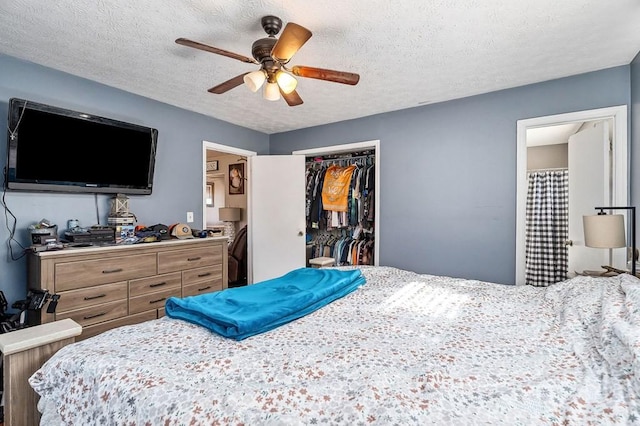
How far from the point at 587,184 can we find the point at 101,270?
4.18 metres

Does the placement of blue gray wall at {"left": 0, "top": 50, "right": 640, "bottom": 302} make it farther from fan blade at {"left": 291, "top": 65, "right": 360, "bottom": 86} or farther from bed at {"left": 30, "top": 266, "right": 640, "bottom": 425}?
fan blade at {"left": 291, "top": 65, "right": 360, "bottom": 86}

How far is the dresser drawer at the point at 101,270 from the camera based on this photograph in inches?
85.3

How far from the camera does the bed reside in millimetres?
772

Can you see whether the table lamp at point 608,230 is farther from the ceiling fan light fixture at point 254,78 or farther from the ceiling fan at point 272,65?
the ceiling fan light fixture at point 254,78

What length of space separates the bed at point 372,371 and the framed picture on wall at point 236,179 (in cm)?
434

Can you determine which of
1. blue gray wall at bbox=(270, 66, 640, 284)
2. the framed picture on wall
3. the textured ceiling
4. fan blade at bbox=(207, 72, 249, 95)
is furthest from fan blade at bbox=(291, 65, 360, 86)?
the framed picture on wall

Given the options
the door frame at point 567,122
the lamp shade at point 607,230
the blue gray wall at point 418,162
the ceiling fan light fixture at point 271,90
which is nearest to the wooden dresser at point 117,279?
the blue gray wall at point 418,162

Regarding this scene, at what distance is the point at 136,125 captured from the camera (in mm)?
2814

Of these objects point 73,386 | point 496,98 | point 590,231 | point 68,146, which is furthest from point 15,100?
point 590,231

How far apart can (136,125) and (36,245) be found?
1.26m

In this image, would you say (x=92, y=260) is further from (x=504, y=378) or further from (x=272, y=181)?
(x=504, y=378)

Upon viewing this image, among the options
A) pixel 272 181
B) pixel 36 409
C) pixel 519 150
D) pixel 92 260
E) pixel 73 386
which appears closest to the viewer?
pixel 73 386

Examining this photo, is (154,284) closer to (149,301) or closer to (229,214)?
(149,301)

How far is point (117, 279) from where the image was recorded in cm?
245
